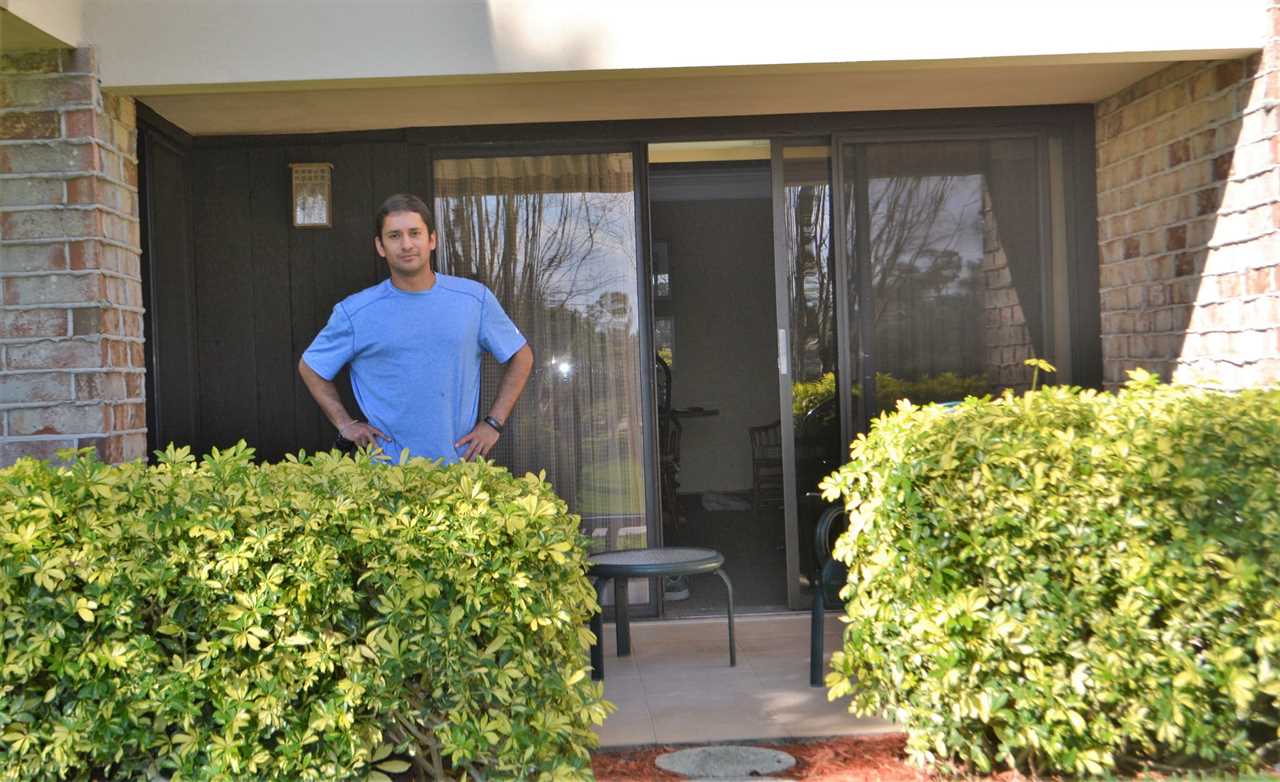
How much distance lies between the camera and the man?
438 cm

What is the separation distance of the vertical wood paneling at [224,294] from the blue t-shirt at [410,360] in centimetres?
125

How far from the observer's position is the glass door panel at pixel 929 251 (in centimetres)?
571

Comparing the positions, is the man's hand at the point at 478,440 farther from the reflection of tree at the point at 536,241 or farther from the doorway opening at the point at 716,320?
the doorway opening at the point at 716,320

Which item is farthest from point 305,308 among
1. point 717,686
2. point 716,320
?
point 716,320

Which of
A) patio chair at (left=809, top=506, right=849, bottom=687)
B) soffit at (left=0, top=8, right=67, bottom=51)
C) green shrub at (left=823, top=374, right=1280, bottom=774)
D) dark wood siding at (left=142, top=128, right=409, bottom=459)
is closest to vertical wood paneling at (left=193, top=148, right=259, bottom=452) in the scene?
dark wood siding at (left=142, top=128, right=409, bottom=459)

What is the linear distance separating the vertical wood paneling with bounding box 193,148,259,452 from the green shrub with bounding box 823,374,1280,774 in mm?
3383

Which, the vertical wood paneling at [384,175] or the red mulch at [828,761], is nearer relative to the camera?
the red mulch at [828,761]

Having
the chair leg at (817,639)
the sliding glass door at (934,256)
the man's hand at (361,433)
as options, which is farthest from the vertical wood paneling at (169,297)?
the sliding glass door at (934,256)

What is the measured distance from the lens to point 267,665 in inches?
109

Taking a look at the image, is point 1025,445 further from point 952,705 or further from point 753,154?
point 753,154

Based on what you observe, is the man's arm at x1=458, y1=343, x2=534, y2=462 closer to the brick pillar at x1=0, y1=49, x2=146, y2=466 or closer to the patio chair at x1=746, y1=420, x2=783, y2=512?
the brick pillar at x1=0, y1=49, x2=146, y2=466

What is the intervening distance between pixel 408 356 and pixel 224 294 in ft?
5.31

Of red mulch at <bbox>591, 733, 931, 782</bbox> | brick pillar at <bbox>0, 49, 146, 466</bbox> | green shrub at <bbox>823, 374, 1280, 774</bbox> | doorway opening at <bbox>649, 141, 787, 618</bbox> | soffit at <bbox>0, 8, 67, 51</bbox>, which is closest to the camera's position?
green shrub at <bbox>823, 374, 1280, 774</bbox>

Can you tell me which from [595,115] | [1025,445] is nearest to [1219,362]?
[1025,445]
